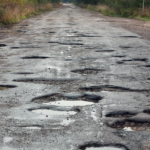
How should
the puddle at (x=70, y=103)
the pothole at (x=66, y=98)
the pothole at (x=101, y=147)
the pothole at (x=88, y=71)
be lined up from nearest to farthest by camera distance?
1. the pothole at (x=101, y=147)
2. the puddle at (x=70, y=103)
3. the pothole at (x=66, y=98)
4. the pothole at (x=88, y=71)

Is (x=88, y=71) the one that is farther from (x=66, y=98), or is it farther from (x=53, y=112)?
(x=53, y=112)

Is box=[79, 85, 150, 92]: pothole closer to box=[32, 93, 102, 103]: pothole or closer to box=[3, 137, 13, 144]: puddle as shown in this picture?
box=[32, 93, 102, 103]: pothole

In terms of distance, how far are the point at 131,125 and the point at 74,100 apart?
1.18 meters

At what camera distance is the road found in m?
3.43

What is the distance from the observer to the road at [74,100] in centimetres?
343

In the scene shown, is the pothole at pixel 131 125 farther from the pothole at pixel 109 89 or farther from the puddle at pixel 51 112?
the pothole at pixel 109 89

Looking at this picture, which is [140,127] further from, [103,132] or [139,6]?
[139,6]

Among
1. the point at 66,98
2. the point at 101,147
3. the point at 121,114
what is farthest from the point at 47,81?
the point at 101,147

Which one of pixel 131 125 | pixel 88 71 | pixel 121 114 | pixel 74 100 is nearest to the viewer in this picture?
pixel 131 125

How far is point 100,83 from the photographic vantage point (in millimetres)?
5676

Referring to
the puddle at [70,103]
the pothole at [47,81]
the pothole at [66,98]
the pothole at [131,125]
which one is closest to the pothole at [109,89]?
the pothole at [66,98]

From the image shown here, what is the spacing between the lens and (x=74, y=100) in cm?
477

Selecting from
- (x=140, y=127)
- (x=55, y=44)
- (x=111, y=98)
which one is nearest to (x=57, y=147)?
(x=140, y=127)

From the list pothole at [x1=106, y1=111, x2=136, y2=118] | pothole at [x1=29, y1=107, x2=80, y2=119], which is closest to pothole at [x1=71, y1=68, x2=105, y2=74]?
pothole at [x1=29, y1=107, x2=80, y2=119]
